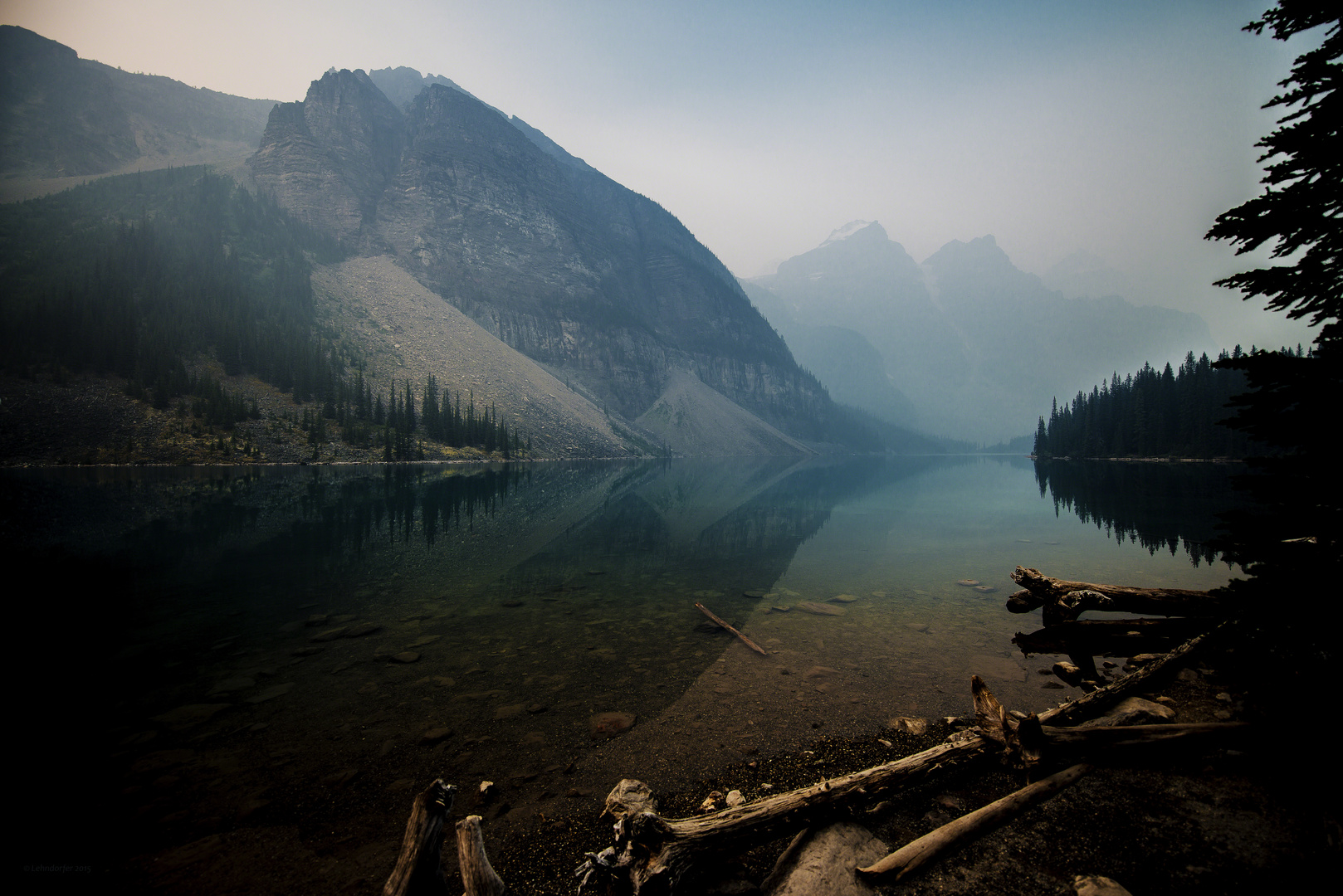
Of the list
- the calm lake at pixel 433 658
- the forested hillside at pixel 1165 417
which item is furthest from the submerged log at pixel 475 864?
the forested hillside at pixel 1165 417

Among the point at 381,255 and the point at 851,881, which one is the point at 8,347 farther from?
the point at 851,881

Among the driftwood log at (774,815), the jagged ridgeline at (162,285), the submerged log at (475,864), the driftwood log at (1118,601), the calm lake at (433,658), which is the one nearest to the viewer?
the submerged log at (475,864)

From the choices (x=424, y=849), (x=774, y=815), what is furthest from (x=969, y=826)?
(x=424, y=849)

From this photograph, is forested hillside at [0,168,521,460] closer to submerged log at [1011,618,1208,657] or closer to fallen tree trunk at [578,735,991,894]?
fallen tree trunk at [578,735,991,894]

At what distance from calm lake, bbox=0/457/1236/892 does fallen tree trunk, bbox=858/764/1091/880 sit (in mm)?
3630

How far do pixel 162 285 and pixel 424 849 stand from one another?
15961cm

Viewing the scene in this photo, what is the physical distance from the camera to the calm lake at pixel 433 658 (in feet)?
21.6

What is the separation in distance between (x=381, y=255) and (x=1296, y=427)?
8238 inches

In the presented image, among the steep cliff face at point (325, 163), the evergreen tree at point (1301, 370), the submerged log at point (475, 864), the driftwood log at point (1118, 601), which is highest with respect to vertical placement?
the steep cliff face at point (325, 163)

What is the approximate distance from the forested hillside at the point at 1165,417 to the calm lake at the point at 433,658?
8069cm

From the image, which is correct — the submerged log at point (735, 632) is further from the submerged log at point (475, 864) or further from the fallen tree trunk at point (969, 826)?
Result: the submerged log at point (475, 864)

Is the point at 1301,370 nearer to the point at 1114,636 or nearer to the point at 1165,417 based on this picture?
the point at 1114,636

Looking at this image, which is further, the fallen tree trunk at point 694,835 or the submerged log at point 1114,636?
the submerged log at point 1114,636

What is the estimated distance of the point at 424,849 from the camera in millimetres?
4023
